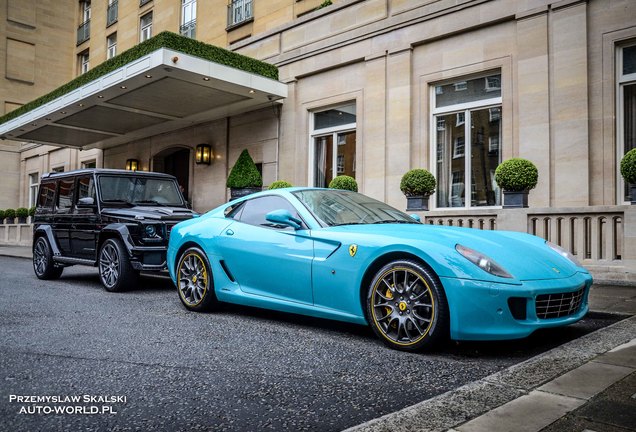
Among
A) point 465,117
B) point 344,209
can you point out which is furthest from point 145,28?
point 344,209

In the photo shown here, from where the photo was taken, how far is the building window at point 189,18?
75.4ft

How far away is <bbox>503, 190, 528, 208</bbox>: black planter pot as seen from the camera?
9.27 m

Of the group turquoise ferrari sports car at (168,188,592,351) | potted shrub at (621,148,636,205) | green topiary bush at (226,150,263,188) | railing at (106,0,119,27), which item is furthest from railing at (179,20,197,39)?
turquoise ferrari sports car at (168,188,592,351)

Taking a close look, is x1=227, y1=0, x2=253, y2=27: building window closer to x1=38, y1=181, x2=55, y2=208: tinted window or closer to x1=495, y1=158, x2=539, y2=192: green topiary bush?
x1=38, y1=181, x2=55, y2=208: tinted window

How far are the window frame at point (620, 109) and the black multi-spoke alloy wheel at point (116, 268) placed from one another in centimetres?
871

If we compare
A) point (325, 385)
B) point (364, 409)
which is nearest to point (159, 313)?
point (325, 385)

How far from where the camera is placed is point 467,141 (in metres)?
12.3

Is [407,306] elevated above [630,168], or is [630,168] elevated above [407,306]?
[630,168]

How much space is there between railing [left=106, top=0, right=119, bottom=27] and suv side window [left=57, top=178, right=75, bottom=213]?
74.8ft

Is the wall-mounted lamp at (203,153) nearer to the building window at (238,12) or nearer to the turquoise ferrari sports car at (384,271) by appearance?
the building window at (238,12)

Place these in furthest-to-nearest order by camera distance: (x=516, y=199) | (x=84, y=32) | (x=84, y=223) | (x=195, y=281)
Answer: (x=84, y=32) < (x=516, y=199) < (x=84, y=223) < (x=195, y=281)

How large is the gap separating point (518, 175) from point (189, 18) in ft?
61.5

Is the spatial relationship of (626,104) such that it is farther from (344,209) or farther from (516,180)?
(344,209)

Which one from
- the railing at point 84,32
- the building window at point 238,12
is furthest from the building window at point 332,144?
the railing at point 84,32
